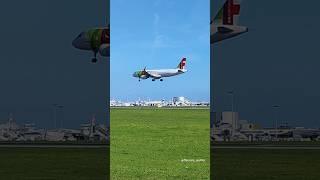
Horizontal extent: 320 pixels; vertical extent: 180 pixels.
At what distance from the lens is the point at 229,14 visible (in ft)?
33.2

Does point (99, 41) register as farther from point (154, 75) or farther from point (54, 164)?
point (54, 164)

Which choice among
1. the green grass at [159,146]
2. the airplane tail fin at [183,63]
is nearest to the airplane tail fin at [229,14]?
the airplane tail fin at [183,63]

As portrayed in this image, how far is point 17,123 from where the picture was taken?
14.8 m

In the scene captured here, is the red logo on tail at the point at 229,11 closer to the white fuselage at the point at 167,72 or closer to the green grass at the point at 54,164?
the white fuselage at the point at 167,72

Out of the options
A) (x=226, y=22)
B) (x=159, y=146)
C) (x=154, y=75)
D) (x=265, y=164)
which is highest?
(x=226, y=22)

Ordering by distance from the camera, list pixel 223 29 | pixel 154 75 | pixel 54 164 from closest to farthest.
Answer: pixel 223 29 < pixel 54 164 < pixel 154 75

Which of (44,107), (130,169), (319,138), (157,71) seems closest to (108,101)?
(130,169)

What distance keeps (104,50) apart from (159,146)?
4.60m

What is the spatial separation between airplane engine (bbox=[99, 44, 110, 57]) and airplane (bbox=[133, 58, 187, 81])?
84.2 inches

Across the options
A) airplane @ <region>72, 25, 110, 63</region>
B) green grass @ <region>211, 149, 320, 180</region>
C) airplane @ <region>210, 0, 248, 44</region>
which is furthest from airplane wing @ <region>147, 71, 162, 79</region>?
airplane @ <region>72, 25, 110, 63</region>

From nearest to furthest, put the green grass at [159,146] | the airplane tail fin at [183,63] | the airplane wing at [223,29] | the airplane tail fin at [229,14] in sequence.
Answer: the green grass at [159,146] → the airplane tail fin at [229,14] → the airplane wing at [223,29] → the airplane tail fin at [183,63]

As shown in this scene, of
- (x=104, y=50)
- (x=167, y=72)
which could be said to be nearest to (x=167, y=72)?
(x=167, y=72)

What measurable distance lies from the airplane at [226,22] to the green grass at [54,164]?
279 centimetres

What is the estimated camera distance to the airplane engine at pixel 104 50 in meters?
8.42
